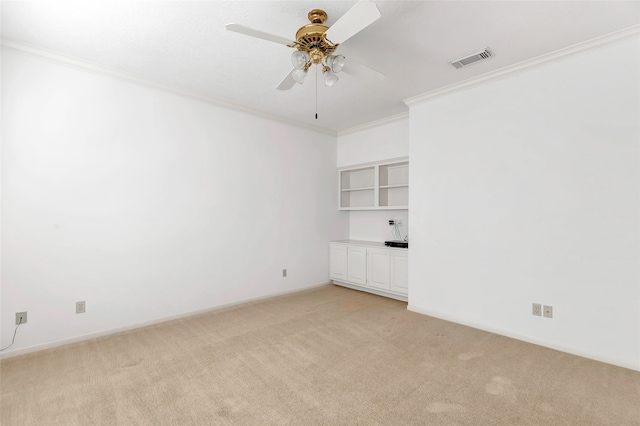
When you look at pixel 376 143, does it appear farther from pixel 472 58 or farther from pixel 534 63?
pixel 534 63

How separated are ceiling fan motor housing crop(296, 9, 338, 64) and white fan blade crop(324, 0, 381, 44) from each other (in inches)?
5.3

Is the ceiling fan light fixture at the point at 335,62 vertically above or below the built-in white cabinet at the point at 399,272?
above

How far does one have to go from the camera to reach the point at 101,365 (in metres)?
2.48

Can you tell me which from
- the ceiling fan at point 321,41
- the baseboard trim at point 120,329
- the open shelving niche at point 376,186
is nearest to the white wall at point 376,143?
the open shelving niche at point 376,186

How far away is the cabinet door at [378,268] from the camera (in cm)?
444

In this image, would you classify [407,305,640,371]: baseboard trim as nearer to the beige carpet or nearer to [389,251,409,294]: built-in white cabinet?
the beige carpet

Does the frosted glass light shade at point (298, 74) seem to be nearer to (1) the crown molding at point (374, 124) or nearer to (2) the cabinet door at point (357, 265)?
(1) the crown molding at point (374, 124)

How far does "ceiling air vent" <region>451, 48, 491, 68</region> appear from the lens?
9.05 ft

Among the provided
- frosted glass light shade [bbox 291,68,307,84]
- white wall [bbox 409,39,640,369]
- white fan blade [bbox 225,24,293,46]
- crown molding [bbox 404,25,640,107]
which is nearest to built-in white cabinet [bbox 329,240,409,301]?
white wall [bbox 409,39,640,369]

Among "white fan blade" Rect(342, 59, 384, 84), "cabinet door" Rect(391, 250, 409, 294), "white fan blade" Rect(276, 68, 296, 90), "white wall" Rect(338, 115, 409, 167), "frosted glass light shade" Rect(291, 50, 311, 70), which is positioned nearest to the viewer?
"frosted glass light shade" Rect(291, 50, 311, 70)

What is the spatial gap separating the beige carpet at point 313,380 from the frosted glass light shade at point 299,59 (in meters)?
2.35

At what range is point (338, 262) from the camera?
5180 mm

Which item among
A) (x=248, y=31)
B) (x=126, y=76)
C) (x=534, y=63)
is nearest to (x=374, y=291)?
(x=534, y=63)

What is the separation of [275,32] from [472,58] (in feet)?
6.09
